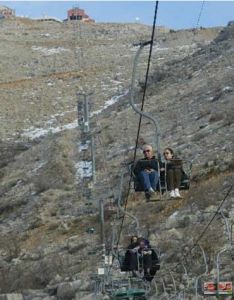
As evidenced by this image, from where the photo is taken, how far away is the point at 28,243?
116 feet

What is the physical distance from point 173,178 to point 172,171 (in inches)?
7.1

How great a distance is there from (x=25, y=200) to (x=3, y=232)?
367cm

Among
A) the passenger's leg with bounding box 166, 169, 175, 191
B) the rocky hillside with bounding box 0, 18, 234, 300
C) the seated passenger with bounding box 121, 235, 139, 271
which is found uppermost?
the passenger's leg with bounding box 166, 169, 175, 191

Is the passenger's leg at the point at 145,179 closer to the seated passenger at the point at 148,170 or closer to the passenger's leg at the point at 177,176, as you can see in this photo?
the seated passenger at the point at 148,170

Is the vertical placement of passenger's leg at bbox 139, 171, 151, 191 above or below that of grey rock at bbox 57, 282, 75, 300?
above

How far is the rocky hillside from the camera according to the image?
28.4m

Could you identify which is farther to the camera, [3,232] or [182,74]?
[182,74]

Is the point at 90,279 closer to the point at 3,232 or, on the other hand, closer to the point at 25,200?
the point at 3,232

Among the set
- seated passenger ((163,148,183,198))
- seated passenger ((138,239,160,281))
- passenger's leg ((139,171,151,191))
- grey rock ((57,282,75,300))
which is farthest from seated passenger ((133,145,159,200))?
grey rock ((57,282,75,300))

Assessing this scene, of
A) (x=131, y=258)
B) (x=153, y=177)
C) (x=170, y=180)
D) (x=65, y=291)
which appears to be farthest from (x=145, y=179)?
(x=65, y=291)

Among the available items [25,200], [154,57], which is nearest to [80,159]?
[25,200]

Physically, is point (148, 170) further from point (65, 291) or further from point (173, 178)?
point (65, 291)

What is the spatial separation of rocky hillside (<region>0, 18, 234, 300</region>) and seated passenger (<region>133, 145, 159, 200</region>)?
148 cm

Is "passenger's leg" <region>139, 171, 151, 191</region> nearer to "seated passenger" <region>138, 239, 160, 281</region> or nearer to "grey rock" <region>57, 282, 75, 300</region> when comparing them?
"seated passenger" <region>138, 239, 160, 281</region>
